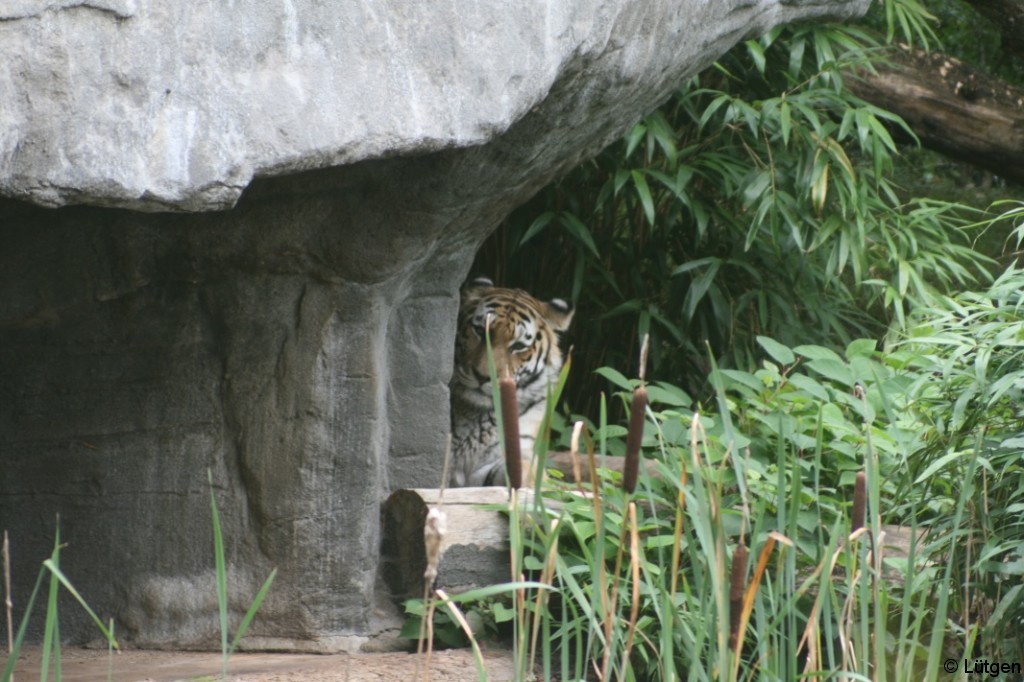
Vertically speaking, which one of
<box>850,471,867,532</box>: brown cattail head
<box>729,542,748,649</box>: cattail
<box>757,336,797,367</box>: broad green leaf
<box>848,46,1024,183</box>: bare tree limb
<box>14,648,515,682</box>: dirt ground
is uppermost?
<box>848,46,1024,183</box>: bare tree limb

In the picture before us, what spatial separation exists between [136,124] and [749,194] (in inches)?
121

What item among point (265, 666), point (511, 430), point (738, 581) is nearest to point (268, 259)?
point (265, 666)

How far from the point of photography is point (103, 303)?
141 inches

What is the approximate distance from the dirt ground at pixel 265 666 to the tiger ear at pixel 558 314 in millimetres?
1934

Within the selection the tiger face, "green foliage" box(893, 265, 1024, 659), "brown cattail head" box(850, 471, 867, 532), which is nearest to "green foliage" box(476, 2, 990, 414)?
the tiger face

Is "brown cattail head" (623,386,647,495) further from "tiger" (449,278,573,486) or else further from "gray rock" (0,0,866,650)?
"tiger" (449,278,573,486)

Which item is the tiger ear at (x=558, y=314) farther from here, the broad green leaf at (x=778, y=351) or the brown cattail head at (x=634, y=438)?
the brown cattail head at (x=634, y=438)

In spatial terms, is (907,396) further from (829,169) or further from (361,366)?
(829,169)

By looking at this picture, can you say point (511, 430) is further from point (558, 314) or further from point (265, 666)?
point (558, 314)

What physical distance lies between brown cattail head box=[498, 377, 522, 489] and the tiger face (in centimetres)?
329

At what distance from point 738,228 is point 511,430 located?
4.04 meters

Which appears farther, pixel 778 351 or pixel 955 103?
pixel 955 103

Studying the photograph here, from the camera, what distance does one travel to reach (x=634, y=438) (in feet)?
5.16

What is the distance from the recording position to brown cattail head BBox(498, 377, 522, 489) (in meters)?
1.57
